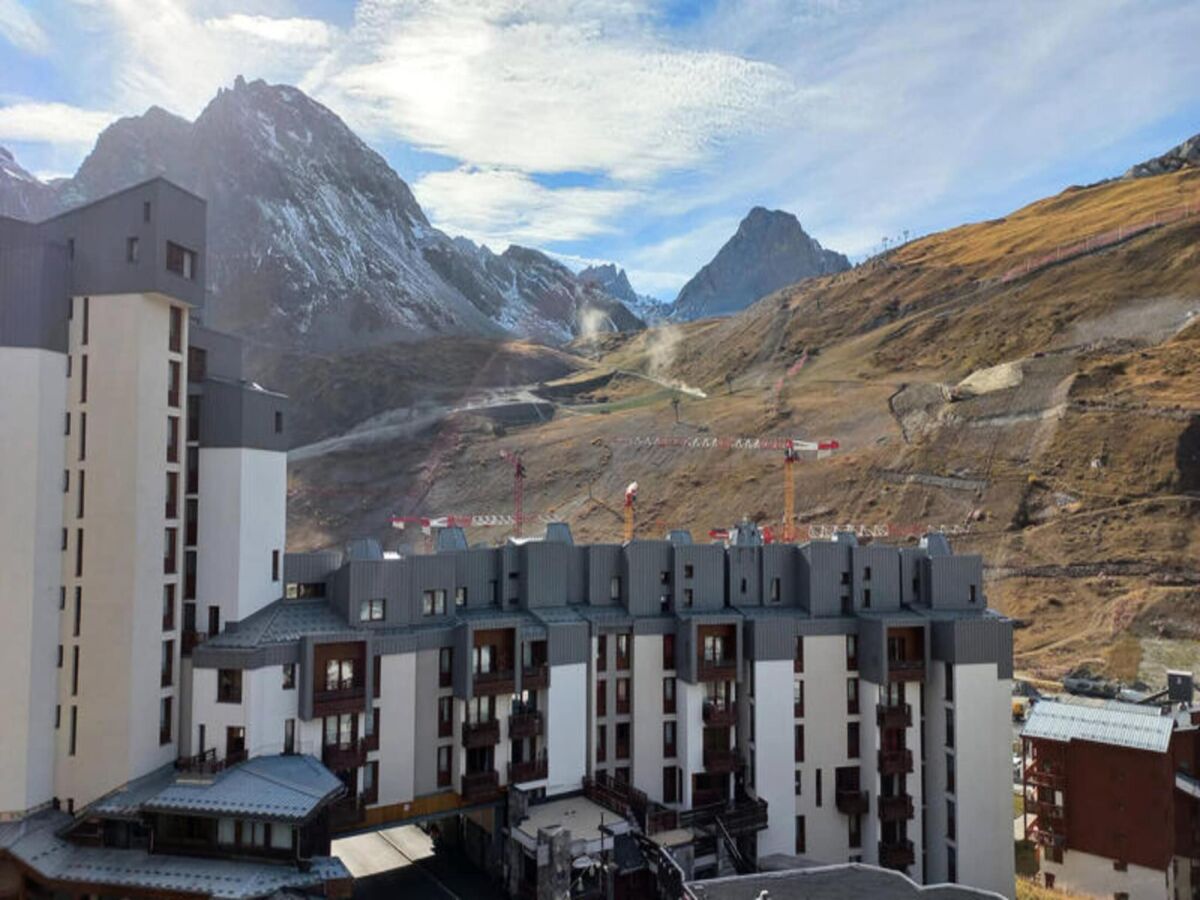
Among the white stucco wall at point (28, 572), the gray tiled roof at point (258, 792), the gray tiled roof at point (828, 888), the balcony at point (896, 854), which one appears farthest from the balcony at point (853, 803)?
the white stucco wall at point (28, 572)

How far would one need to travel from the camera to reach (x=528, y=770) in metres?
40.2

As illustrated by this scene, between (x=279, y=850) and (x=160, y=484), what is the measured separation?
15759 mm

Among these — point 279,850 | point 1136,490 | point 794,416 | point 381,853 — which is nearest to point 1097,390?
point 1136,490

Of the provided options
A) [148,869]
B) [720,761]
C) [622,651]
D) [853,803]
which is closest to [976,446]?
[853,803]

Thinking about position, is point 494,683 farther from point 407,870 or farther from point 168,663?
point 168,663

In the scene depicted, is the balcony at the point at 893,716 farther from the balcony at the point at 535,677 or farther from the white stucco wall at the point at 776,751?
the balcony at the point at 535,677

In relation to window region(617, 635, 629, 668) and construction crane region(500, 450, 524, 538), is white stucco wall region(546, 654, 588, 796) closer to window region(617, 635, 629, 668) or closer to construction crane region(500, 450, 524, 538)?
window region(617, 635, 629, 668)

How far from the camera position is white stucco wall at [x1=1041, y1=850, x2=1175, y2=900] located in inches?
1906

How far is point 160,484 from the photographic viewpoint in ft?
115

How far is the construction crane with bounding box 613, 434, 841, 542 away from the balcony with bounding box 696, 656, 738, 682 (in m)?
67.8

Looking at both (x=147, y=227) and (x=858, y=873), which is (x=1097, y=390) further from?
(x=147, y=227)

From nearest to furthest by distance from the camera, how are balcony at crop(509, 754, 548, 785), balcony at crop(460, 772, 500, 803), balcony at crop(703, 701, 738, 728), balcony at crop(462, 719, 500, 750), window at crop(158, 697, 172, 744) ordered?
window at crop(158, 697, 172, 744) < balcony at crop(460, 772, 500, 803) < balcony at crop(462, 719, 500, 750) < balcony at crop(509, 754, 548, 785) < balcony at crop(703, 701, 738, 728)

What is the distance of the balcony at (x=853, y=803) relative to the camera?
144 feet

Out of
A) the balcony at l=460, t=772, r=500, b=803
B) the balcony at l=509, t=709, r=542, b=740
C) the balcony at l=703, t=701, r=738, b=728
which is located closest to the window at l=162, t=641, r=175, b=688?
the balcony at l=460, t=772, r=500, b=803
